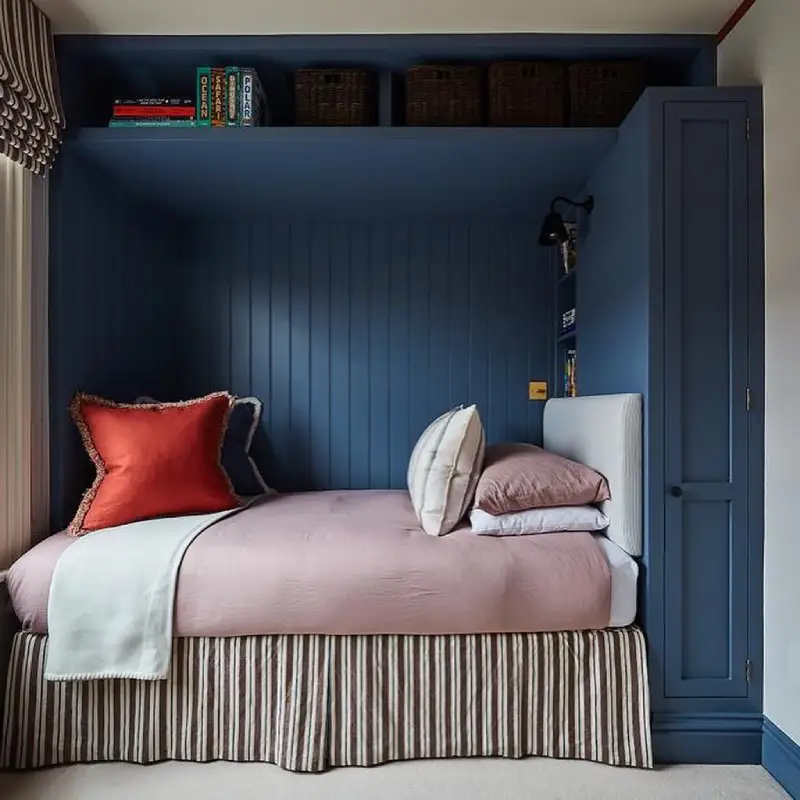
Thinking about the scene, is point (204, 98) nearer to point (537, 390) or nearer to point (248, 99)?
point (248, 99)

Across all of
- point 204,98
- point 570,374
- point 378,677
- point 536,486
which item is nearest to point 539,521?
point 536,486

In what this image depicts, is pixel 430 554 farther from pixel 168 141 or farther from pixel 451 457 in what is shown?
pixel 168 141

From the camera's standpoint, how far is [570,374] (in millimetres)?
2801

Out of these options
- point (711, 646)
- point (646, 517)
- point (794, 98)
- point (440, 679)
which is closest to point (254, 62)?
point (794, 98)

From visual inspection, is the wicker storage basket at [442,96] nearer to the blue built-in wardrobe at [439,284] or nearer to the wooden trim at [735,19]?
the blue built-in wardrobe at [439,284]

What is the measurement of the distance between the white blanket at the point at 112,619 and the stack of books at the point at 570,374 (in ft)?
6.09

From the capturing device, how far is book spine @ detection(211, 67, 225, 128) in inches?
82.2

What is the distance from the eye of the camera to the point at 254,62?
2141mm

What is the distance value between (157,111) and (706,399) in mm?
2089

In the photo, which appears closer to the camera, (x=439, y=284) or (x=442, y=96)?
(x=442, y=96)

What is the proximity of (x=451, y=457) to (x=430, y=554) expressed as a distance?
33 cm

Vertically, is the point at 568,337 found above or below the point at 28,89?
below

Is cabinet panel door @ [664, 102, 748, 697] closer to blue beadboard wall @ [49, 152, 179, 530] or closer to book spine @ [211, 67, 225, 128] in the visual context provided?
book spine @ [211, 67, 225, 128]

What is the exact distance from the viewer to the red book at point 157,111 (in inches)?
82.4
